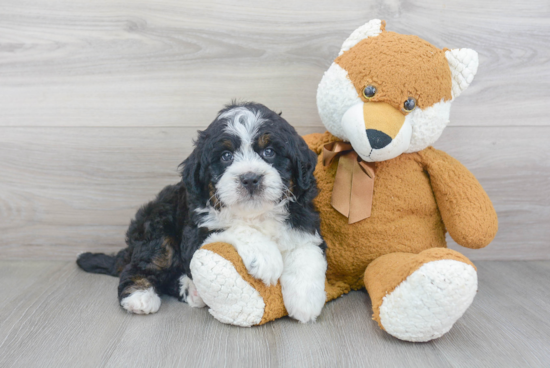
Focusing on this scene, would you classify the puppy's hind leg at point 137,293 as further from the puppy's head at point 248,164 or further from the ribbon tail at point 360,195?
the ribbon tail at point 360,195

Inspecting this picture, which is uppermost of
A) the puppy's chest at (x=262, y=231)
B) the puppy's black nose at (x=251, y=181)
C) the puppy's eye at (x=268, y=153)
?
the puppy's eye at (x=268, y=153)

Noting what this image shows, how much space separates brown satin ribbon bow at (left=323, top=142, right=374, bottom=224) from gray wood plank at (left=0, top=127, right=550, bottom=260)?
0.49m

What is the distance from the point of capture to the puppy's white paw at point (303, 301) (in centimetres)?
152

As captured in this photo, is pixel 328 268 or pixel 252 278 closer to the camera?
pixel 252 278

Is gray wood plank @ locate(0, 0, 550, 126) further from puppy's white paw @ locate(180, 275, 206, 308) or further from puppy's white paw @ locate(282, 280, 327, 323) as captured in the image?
puppy's white paw @ locate(282, 280, 327, 323)

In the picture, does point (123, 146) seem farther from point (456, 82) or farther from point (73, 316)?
point (456, 82)

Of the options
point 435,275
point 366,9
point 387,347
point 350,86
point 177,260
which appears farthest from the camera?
point 366,9

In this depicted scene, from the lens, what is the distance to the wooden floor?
1348mm

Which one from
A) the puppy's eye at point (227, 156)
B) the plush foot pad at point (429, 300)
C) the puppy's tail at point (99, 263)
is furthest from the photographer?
the puppy's tail at point (99, 263)

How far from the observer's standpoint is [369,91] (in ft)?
5.02

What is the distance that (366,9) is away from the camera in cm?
208

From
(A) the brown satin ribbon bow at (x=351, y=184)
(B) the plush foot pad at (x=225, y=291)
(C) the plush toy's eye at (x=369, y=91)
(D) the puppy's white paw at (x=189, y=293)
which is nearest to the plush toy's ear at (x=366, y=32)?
(C) the plush toy's eye at (x=369, y=91)

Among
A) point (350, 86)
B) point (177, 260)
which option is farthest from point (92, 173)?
point (350, 86)

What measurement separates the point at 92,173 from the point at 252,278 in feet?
3.95
